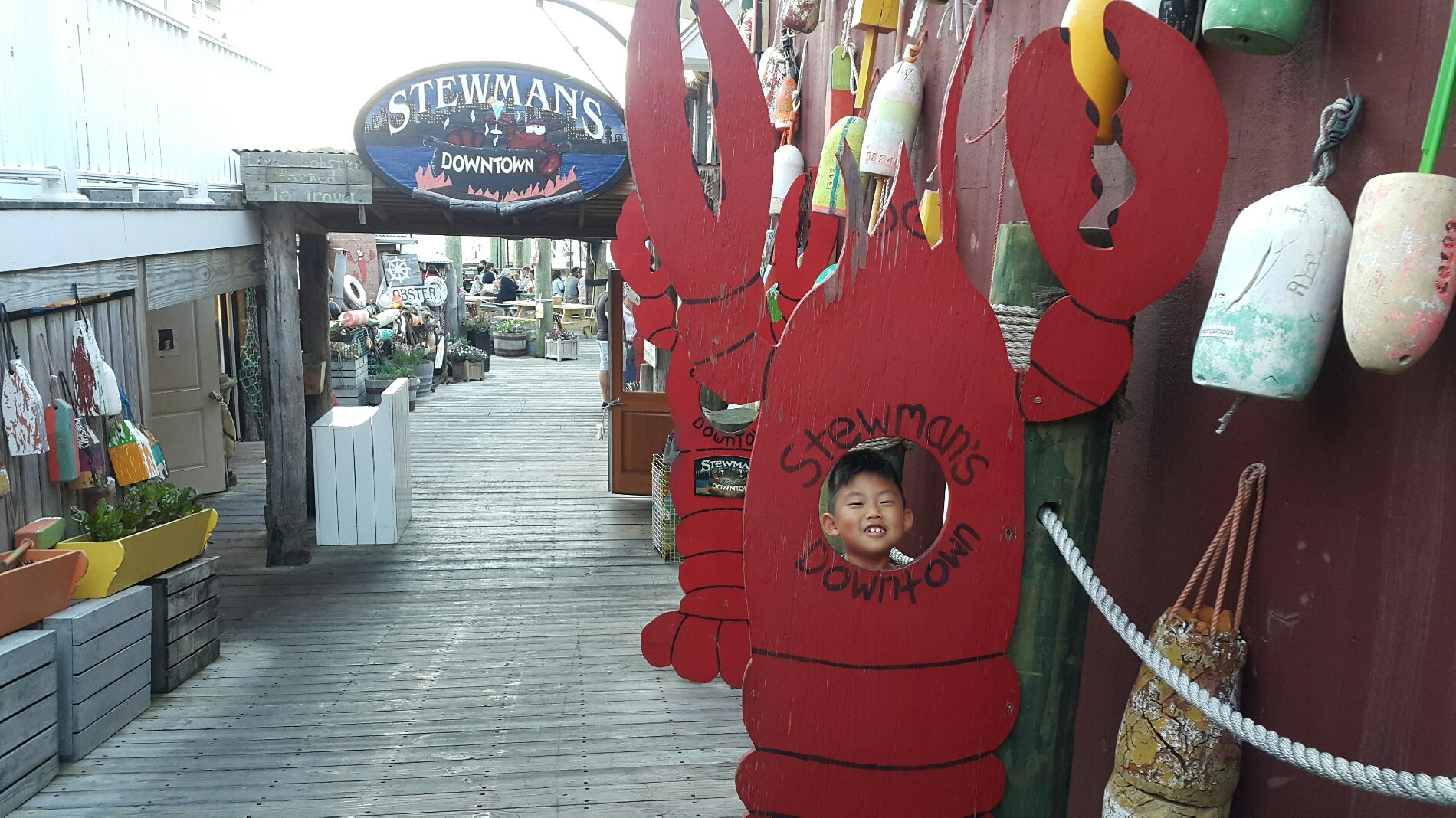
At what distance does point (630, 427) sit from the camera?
818 cm

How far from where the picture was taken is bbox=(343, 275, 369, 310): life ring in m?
15.2

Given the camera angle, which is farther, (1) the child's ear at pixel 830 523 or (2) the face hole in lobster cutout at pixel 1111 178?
(2) the face hole in lobster cutout at pixel 1111 178

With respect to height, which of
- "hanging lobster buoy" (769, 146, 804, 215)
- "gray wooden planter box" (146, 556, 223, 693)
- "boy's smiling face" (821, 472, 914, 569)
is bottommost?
"gray wooden planter box" (146, 556, 223, 693)

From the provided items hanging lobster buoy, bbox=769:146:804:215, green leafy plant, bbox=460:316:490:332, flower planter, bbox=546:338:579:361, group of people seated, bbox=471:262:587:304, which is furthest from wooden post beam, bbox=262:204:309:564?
group of people seated, bbox=471:262:587:304

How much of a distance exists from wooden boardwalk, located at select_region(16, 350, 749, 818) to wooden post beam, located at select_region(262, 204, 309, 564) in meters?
0.26

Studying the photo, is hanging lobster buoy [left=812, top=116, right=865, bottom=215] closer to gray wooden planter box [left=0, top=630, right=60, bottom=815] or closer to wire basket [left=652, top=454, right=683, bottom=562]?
wire basket [left=652, top=454, right=683, bottom=562]

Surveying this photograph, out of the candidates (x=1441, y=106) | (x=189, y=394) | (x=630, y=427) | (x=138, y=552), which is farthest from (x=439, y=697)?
(x=189, y=394)

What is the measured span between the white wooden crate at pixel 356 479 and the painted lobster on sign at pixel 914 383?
5.37 metres

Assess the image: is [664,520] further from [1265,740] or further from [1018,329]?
[1265,740]

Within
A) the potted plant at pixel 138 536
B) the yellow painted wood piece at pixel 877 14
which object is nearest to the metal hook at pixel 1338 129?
the yellow painted wood piece at pixel 877 14

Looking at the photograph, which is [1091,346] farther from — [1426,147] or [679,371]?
[679,371]

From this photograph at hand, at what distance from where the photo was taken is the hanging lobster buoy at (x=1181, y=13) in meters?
1.85

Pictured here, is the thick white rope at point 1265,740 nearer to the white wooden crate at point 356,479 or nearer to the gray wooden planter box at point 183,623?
the gray wooden planter box at point 183,623

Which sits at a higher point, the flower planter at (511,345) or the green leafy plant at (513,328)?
the green leafy plant at (513,328)
